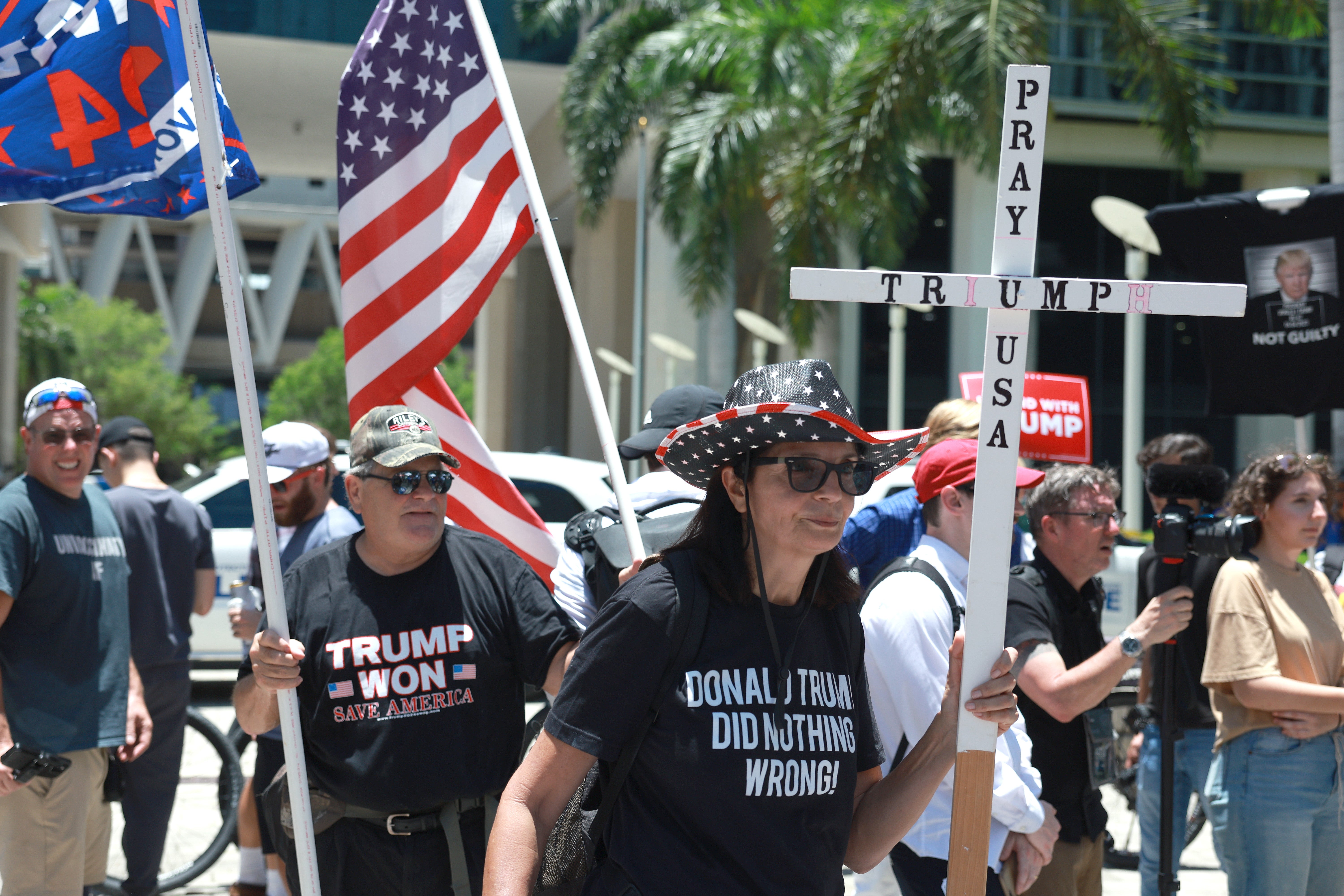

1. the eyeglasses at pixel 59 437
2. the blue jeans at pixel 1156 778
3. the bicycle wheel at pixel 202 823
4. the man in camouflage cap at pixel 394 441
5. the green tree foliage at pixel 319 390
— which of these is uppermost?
the man in camouflage cap at pixel 394 441

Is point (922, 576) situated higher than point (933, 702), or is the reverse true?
point (922, 576)

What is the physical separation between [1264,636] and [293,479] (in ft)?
11.9

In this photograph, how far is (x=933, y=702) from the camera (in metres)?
3.06

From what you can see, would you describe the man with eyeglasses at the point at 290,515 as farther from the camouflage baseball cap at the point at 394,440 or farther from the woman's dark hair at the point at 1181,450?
the woman's dark hair at the point at 1181,450

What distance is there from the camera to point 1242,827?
4168 mm

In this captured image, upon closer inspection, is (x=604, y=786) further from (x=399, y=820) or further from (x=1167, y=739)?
(x=1167, y=739)

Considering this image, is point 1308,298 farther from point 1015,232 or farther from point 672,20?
point 672,20

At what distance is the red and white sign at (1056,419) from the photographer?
648 cm

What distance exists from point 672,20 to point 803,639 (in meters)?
20.7

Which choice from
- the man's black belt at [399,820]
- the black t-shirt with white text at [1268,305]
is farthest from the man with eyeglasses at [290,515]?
the black t-shirt with white text at [1268,305]

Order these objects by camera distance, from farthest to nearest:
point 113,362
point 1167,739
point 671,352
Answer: point 113,362 → point 671,352 → point 1167,739

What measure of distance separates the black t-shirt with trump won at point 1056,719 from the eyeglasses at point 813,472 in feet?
4.36

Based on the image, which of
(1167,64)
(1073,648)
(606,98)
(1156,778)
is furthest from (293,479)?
(606,98)

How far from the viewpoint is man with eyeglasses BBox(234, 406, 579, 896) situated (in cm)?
316
